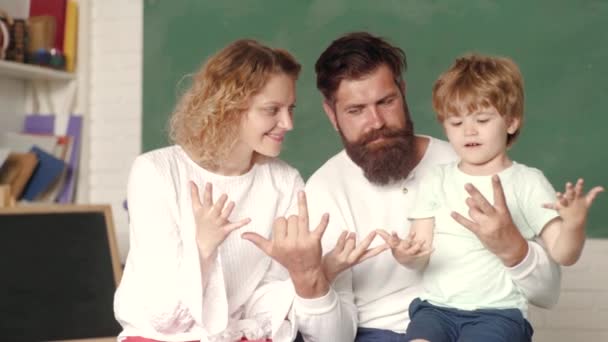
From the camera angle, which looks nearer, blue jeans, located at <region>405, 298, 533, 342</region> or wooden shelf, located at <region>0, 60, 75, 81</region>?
blue jeans, located at <region>405, 298, 533, 342</region>

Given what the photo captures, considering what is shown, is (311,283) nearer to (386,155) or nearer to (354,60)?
(386,155)

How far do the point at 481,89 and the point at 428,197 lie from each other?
30 cm

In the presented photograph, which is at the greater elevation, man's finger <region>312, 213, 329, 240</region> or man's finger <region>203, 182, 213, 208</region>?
man's finger <region>203, 182, 213, 208</region>

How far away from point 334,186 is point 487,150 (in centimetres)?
54

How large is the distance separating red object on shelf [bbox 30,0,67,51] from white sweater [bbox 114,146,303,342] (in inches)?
75.1

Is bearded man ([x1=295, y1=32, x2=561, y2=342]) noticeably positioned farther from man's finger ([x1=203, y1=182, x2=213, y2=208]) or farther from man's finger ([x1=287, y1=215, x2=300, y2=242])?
man's finger ([x1=203, y1=182, x2=213, y2=208])

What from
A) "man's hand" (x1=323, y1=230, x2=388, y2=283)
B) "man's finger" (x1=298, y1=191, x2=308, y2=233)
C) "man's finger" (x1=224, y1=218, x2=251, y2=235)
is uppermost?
"man's finger" (x1=298, y1=191, x2=308, y2=233)

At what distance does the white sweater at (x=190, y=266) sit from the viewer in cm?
202

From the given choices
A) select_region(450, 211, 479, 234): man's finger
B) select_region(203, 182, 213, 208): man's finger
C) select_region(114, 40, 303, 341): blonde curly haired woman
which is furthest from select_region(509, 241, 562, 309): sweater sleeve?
select_region(203, 182, 213, 208): man's finger

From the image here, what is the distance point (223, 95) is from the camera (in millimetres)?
2133

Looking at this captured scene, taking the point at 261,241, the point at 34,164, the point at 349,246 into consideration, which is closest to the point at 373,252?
the point at 349,246

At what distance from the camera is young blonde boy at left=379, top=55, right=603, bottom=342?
184 centimetres

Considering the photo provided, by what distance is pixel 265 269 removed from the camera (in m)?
2.24

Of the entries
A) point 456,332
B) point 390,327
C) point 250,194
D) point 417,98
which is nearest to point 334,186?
point 250,194
